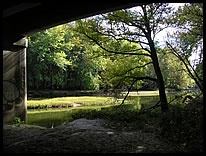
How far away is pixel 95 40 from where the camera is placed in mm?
11547

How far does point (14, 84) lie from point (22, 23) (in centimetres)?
390

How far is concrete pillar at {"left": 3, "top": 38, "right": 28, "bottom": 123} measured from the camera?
1076 centimetres

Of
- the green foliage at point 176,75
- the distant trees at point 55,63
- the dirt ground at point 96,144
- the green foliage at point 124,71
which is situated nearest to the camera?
the dirt ground at point 96,144

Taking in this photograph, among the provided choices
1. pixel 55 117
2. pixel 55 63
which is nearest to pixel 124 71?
pixel 55 117

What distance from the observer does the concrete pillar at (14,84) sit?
10.8 meters

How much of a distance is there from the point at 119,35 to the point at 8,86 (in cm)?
749

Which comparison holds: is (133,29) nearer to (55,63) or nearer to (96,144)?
(96,144)

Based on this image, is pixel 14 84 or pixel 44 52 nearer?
pixel 14 84

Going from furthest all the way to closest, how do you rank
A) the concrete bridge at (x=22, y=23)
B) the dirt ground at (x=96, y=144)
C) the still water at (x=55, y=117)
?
the still water at (x=55, y=117) → the concrete bridge at (x=22, y=23) → the dirt ground at (x=96, y=144)

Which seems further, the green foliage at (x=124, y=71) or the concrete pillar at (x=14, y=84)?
the green foliage at (x=124, y=71)

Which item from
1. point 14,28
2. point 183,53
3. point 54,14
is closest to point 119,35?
point 183,53

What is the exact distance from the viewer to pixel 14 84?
11086 mm

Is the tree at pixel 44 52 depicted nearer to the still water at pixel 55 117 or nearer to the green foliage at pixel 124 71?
the still water at pixel 55 117

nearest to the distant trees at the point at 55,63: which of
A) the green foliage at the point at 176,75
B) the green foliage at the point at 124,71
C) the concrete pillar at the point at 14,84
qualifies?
the green foliage at the point at 176,75
